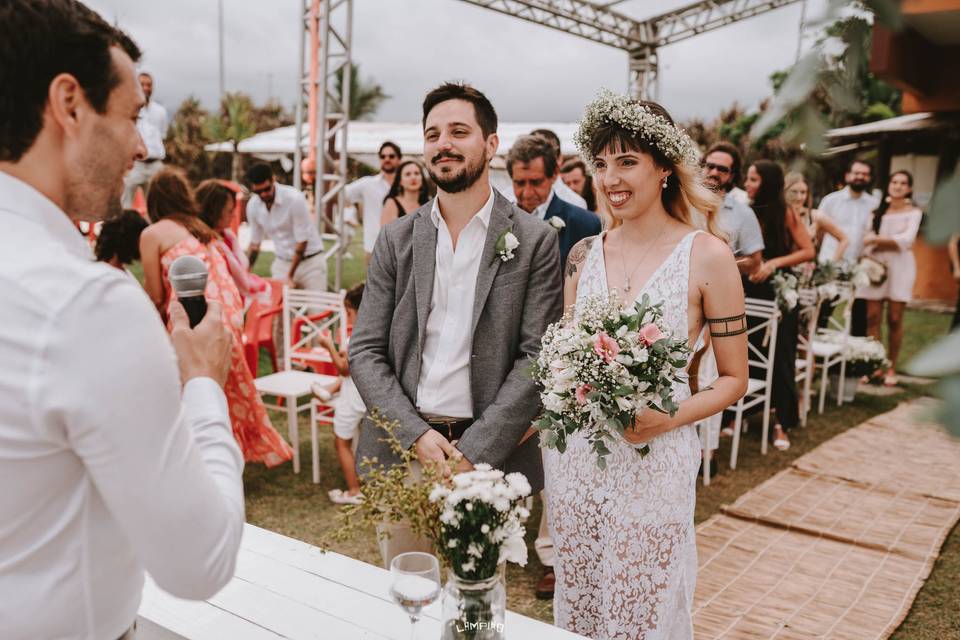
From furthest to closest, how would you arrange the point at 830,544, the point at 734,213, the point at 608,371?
the point at 734,213 < the point at 830,544 < the point at 608,371

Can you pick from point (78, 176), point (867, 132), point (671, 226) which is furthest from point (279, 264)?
point (867, 132)

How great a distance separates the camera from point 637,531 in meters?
2.17

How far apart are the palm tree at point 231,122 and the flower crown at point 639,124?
32.8m

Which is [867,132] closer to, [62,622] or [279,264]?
[279,264]

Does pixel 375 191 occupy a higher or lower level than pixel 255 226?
higher

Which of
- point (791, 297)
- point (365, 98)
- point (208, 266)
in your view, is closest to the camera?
point (208, 266)

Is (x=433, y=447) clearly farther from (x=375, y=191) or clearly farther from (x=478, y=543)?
(x=375, y=191)

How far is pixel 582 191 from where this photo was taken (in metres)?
6.09

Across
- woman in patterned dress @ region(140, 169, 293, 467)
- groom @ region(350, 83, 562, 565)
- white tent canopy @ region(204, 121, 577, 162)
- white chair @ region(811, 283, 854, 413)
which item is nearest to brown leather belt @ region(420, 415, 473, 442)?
groom @ region(350, 83, 562, 565)

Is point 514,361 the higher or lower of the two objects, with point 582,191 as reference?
lower

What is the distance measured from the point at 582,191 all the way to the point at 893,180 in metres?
3.77

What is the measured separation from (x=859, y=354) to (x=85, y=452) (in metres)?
7.24

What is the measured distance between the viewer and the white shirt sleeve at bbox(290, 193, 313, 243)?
6746 millimetres

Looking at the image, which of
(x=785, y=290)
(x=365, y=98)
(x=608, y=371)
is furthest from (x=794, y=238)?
(x=365, y=98)
